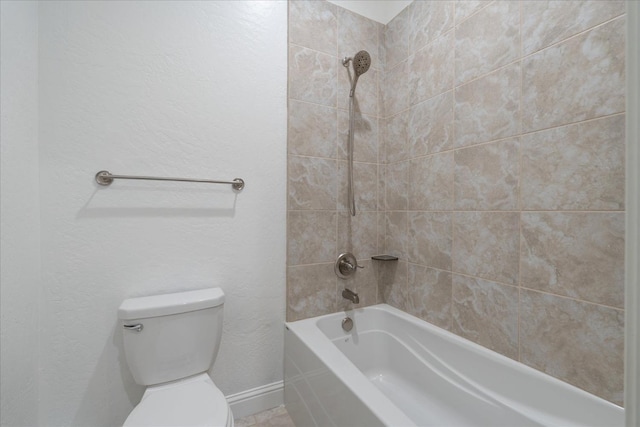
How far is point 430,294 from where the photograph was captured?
4.80 feet

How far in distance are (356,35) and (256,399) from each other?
214 cm

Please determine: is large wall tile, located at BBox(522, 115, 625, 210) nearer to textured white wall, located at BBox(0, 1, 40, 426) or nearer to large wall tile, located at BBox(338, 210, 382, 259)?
large wall tile, located at BBox(338, 210, 382, 259)

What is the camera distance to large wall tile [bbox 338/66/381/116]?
1.62 m

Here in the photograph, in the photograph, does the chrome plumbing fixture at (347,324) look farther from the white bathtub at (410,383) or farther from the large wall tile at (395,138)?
the large wall tile at (395,138)

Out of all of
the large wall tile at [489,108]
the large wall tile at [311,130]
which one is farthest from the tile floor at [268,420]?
the large wall tile at [489,108]

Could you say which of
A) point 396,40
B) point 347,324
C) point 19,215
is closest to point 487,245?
point 347,324

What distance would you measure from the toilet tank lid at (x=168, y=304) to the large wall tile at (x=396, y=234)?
1.01m

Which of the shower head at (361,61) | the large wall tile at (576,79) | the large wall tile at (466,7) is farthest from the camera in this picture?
the shower head at (361,61)

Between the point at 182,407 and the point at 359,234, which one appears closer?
the point at 182,407

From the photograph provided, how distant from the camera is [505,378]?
1106 millimetres

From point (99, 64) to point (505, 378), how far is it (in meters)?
2.10

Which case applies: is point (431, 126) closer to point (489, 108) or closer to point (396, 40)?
point (489, 108)

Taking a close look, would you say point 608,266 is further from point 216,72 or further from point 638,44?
point 216,72

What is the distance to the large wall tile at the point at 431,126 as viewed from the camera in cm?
135
